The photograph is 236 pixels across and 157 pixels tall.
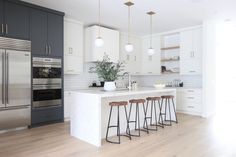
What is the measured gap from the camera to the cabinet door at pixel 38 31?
14.3 ft

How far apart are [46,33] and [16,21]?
0.70 meters

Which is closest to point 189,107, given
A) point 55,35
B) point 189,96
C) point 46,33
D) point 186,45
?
point 189,96

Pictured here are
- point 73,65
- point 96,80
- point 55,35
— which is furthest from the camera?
point 96,80

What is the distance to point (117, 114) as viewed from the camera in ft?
13.0

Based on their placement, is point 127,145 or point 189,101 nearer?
point 127,145

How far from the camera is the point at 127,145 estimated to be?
3.31 m

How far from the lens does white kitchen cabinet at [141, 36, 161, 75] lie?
719 cm

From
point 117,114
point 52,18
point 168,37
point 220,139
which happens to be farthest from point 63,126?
point 168,37

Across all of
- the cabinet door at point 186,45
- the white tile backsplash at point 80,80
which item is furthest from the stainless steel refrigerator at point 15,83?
the cabinet door at point 186,45

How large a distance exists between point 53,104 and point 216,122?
426 centimetres

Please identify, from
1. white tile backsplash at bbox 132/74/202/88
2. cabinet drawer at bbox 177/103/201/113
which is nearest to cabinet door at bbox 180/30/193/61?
white tile backsplash at bbox 132/74/202/88

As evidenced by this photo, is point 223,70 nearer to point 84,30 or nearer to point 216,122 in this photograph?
point 216,122

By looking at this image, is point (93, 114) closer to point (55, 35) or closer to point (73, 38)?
point (55, 35)

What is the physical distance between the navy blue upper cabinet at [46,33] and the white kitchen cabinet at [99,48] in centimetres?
113
